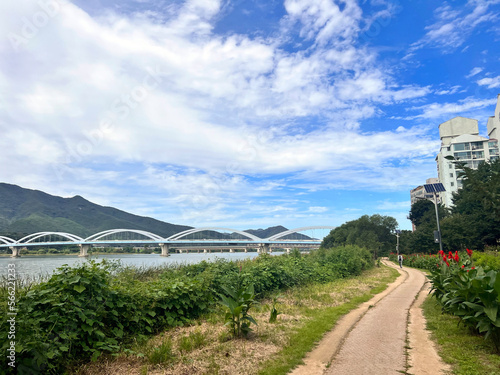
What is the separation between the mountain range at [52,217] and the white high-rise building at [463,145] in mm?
45264

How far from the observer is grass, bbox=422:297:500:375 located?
5.09 meters

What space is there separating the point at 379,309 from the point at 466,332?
3.49 m

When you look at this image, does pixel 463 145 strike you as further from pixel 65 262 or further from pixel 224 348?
pixel 224 348

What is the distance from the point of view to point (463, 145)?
252ft

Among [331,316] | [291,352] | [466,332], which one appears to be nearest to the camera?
[291,352]

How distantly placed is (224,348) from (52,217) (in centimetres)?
10356

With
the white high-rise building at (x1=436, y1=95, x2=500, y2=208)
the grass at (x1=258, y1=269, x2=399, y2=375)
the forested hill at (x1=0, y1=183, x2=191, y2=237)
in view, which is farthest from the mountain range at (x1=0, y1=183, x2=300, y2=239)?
the grass at (x1=258, y1=269, x2=399, y2=375)

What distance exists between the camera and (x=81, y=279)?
Answer: 5570 mm

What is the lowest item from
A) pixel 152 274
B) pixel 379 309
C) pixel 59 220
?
pixel 379 309

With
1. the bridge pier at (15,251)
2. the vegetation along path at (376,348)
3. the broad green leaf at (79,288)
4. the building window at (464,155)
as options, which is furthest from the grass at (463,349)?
the building window at (464,155)

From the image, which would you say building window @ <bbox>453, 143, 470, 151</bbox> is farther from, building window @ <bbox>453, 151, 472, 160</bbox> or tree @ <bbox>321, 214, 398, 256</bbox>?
tree @ <bbox>321, 214, 398, 256</bbox>

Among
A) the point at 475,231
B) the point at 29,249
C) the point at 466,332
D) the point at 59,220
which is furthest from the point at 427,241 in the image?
the point at 59,220

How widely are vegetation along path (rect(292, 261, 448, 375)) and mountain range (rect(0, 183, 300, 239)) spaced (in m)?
77.5

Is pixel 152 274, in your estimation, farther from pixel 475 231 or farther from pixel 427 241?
pixel 427 241
